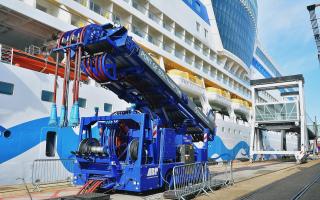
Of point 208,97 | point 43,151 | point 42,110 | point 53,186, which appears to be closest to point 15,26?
point 42,110

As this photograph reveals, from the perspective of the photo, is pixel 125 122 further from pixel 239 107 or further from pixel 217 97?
pixel 239 107

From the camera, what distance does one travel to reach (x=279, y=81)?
35844mm

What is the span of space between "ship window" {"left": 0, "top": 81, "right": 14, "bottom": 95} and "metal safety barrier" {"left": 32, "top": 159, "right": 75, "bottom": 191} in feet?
8.51

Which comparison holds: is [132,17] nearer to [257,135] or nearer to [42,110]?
[42,110]

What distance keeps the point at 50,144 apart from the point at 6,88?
2869 mm

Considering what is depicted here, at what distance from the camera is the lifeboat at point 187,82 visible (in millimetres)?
24078

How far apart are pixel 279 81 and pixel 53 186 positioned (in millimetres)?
30528

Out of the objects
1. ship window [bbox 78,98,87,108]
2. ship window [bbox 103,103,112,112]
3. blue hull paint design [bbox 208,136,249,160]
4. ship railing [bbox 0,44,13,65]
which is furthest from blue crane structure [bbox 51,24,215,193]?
blue hull paint design [bbox 208,136,249,160]

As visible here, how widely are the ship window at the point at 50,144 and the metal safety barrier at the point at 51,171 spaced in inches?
18.4

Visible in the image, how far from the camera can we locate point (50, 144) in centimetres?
1272

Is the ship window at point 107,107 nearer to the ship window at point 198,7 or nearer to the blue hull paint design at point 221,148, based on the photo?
the blue hull paint design at point 221,148

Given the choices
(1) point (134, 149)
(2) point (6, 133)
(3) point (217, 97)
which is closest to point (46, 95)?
(2) point (6, 133)

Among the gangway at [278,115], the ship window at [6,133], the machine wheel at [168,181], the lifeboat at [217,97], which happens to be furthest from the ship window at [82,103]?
the gangway at [278,115]

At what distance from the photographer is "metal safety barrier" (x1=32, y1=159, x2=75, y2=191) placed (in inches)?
454
